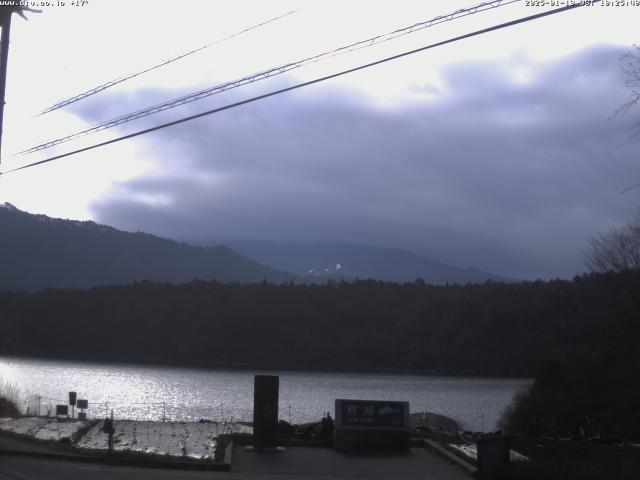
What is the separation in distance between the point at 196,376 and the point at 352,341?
19462 millimetres

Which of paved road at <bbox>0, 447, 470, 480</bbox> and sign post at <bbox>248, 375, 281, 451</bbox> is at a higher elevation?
sign post at <bbox>248, 375, 281, 451</bbox>

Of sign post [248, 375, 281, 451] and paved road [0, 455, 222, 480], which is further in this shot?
sign post [248, 375, 281, 451]

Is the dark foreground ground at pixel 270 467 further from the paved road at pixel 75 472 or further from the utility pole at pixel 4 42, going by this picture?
the utility pole at pixel 4 42

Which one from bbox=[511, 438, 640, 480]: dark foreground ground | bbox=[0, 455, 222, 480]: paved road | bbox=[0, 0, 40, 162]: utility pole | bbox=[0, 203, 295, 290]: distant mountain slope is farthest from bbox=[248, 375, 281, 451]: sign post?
bbox=[0, 203, 295, 290]: distant mountain slope

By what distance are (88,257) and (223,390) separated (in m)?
101

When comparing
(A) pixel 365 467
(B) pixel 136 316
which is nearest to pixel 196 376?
(B) pixel 136 316

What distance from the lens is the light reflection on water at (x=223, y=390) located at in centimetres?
5016

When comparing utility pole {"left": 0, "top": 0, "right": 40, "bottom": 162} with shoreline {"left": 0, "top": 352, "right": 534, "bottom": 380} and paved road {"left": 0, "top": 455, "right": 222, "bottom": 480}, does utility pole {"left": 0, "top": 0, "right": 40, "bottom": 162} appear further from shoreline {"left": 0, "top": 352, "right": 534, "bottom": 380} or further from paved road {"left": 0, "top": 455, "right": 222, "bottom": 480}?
shoreline {"left": 0, "top": 352, "right": 534, "bottom": 380}

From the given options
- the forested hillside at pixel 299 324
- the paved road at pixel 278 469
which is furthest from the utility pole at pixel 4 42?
the forested hillside at pixel 299 324

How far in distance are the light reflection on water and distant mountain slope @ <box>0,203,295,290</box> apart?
2096 inches

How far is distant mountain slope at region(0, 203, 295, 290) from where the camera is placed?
148000 mm

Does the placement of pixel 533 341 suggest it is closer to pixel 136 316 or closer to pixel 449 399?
pixel 449 399

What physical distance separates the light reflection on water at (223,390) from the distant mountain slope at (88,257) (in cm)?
5324

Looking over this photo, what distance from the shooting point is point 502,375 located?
267ft
